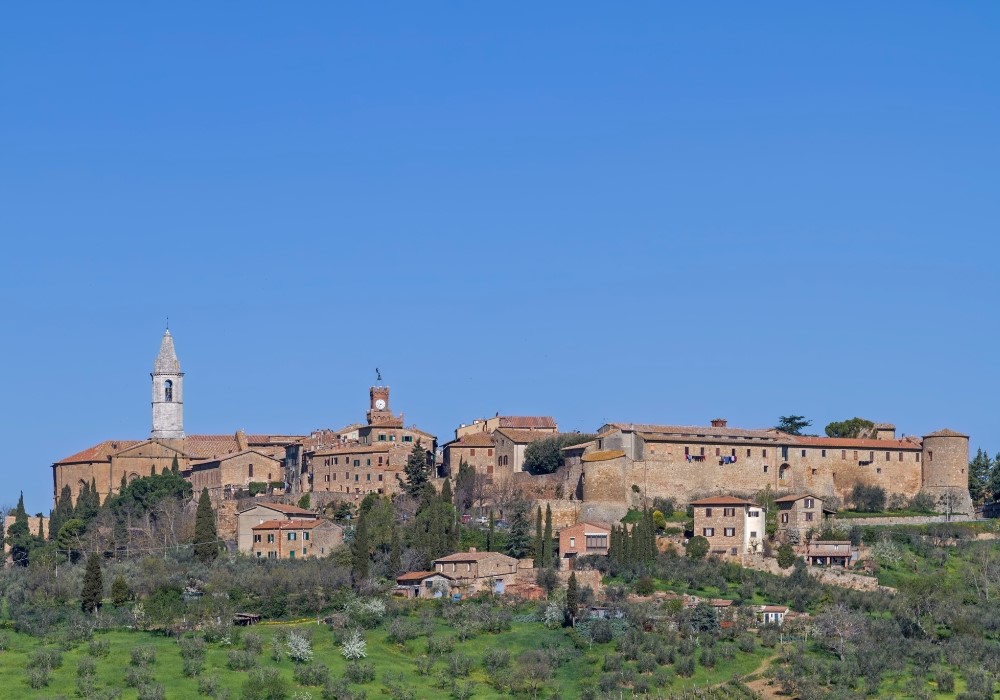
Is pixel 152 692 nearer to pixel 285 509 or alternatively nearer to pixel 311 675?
pixel 311 675

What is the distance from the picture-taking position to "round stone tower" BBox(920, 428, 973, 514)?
105812mm

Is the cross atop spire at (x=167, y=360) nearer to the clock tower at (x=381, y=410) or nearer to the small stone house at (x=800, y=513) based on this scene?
the clock tower at (x=381, y=410)

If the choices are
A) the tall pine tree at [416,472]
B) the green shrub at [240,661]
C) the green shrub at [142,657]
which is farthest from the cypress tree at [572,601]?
the tall pine tree at [416,472]

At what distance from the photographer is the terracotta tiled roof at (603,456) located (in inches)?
4021

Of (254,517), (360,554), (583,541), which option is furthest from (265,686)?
(254,517)

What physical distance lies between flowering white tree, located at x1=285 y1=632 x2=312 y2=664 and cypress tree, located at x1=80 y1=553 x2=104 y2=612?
36.9ft

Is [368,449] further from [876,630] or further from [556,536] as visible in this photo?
[876,630]

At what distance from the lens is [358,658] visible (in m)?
78.0

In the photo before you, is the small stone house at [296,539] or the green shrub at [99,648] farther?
the small stone house at [296,539]

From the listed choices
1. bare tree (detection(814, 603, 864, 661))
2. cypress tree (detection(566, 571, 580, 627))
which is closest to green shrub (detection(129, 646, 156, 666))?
cypress tree (detection(566, 571, 580, 627))

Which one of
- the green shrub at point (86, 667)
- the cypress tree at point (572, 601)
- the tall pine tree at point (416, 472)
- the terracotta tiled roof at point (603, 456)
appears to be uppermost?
the terracotta tiled roof at point (603, 456)

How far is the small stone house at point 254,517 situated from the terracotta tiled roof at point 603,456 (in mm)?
14150

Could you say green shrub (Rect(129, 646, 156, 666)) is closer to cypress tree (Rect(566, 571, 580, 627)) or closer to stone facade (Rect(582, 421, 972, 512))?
cypress tree (Rect(566, 571, 580, 627))

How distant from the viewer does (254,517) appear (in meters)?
101
